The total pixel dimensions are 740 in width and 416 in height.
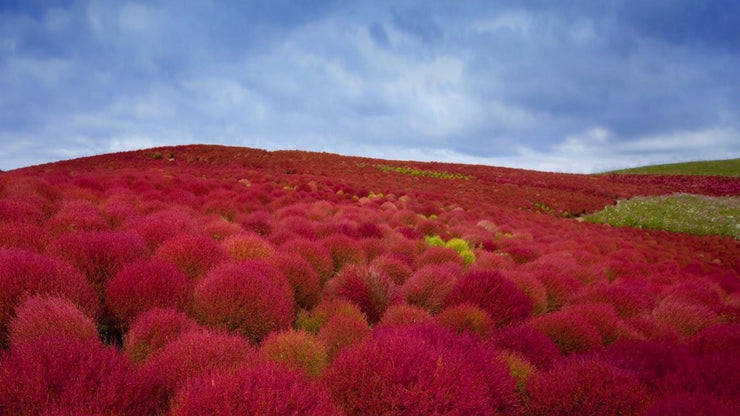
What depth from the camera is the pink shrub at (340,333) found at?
2.85 metres

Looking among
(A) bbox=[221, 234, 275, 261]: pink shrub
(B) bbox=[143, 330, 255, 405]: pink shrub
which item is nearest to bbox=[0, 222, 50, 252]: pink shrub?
(A) bbox=[221, 234, 275, 261]: pink shrub

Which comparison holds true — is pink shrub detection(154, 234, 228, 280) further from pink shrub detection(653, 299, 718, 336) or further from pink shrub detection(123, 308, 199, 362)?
pink shrub detection(653, 299, 718, 336)

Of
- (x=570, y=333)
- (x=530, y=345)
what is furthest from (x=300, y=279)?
(x=570, y=333)

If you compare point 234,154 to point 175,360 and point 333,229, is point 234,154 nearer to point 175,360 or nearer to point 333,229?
point 333,229

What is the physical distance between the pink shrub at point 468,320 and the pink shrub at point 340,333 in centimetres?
85

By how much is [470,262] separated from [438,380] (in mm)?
4583

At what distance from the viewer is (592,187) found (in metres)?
32.3

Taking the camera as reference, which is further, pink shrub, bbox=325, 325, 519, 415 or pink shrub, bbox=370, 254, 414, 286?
pink shrub, bbox=370, 254, 414, 286

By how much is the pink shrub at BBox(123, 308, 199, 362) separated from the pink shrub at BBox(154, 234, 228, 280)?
2.83ft

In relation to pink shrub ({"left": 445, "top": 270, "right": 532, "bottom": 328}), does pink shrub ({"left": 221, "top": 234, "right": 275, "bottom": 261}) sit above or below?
above

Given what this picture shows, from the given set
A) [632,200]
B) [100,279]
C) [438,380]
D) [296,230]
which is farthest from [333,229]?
[632,200]

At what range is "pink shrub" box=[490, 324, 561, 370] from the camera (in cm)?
308

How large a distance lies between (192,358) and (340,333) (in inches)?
43.5

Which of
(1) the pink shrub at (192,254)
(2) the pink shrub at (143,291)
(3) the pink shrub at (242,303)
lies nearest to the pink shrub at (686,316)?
(3) the pink shrub at (242,303)
